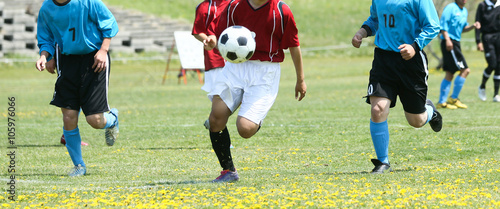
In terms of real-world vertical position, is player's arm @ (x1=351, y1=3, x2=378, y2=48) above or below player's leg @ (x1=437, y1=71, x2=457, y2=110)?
above

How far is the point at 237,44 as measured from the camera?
18.9ft

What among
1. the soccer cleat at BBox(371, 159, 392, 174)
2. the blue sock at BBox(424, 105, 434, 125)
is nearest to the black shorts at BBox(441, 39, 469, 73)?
the blue sock at BBox(424, 105, 434, 125)

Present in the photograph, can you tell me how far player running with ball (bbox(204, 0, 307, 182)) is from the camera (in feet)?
19.9

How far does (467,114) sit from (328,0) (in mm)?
38350

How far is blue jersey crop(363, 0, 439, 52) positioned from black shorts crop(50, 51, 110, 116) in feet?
9.58

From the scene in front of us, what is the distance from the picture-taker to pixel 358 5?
48.3m

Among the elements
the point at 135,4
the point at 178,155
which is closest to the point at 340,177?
the point at 178,155

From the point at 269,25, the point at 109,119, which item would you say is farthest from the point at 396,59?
the point at 109,119

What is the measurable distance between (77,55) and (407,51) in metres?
3.35

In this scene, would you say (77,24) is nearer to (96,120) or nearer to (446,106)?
(96,120)

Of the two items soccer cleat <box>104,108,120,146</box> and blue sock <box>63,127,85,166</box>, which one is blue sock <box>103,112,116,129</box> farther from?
blue sock <box>63,127,85,166</box>

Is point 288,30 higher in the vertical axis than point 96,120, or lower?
higher

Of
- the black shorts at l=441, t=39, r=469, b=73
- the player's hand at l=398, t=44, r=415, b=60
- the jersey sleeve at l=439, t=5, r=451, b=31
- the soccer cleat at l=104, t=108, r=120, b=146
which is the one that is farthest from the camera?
the black shorts at l=441, t=39, r=469, b=73

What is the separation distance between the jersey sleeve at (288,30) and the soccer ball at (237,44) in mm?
318
